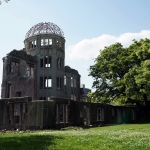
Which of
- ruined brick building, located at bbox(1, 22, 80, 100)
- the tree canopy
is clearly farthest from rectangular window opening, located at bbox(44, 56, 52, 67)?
the tree canopy

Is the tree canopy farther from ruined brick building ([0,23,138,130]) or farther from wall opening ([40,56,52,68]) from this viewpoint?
wall opening ([40,56,52,68])

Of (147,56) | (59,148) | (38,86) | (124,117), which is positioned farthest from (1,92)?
(59,148)

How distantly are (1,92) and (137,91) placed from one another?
22960mm

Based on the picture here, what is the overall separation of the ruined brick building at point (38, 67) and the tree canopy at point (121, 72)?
678cm

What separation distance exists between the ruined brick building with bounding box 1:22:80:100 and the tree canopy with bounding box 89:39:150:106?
678 centimetres

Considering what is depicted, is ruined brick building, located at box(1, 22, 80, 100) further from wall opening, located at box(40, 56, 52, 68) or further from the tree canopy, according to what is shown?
the tree canopy

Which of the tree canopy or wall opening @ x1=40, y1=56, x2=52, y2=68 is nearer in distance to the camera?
the tree canopy

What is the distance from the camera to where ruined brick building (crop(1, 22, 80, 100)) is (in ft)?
142

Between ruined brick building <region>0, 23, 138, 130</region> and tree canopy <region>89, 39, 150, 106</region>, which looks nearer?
tree canopy <region>89, 39, 150, 106</region>

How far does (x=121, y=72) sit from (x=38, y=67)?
14865 millimetres

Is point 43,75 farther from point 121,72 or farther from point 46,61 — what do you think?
point 121,72

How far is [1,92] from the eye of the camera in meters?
43.6

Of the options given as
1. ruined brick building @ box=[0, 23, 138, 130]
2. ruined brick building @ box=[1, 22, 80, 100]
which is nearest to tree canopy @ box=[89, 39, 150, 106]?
ruined brick building @ box=[0, 23, 138, 130]

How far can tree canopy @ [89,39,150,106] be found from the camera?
39531 millimetres
